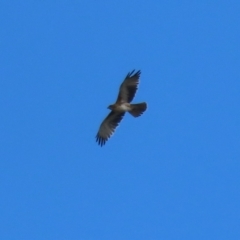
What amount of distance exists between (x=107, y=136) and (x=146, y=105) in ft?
5.84

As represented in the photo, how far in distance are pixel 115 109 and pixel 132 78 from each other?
3.03 feet

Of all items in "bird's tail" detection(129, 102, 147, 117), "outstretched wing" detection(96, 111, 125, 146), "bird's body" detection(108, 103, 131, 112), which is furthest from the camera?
"outstretched wing" detection(96, 111, 125, 146)

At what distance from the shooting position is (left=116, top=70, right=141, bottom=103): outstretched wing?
22500 mm

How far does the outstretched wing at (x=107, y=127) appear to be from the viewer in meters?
23.2

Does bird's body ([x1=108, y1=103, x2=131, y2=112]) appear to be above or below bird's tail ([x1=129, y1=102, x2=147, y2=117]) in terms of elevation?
above

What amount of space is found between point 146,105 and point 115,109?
Answer: 40.2 inches

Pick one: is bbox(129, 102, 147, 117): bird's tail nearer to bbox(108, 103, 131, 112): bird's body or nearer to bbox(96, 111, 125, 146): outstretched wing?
bbox(108, 103, 131, 112): bird's body

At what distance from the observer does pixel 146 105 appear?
22.2 m

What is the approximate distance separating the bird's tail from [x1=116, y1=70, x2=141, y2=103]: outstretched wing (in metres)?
→ 0.29

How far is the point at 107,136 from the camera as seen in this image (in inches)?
922

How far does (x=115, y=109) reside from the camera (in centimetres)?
2283

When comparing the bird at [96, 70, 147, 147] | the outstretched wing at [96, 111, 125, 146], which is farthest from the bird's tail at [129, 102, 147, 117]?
the outstretched wing at [96, 111, 125, 146]

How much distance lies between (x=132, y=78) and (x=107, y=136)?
182 centimetres

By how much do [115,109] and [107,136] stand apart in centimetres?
94
